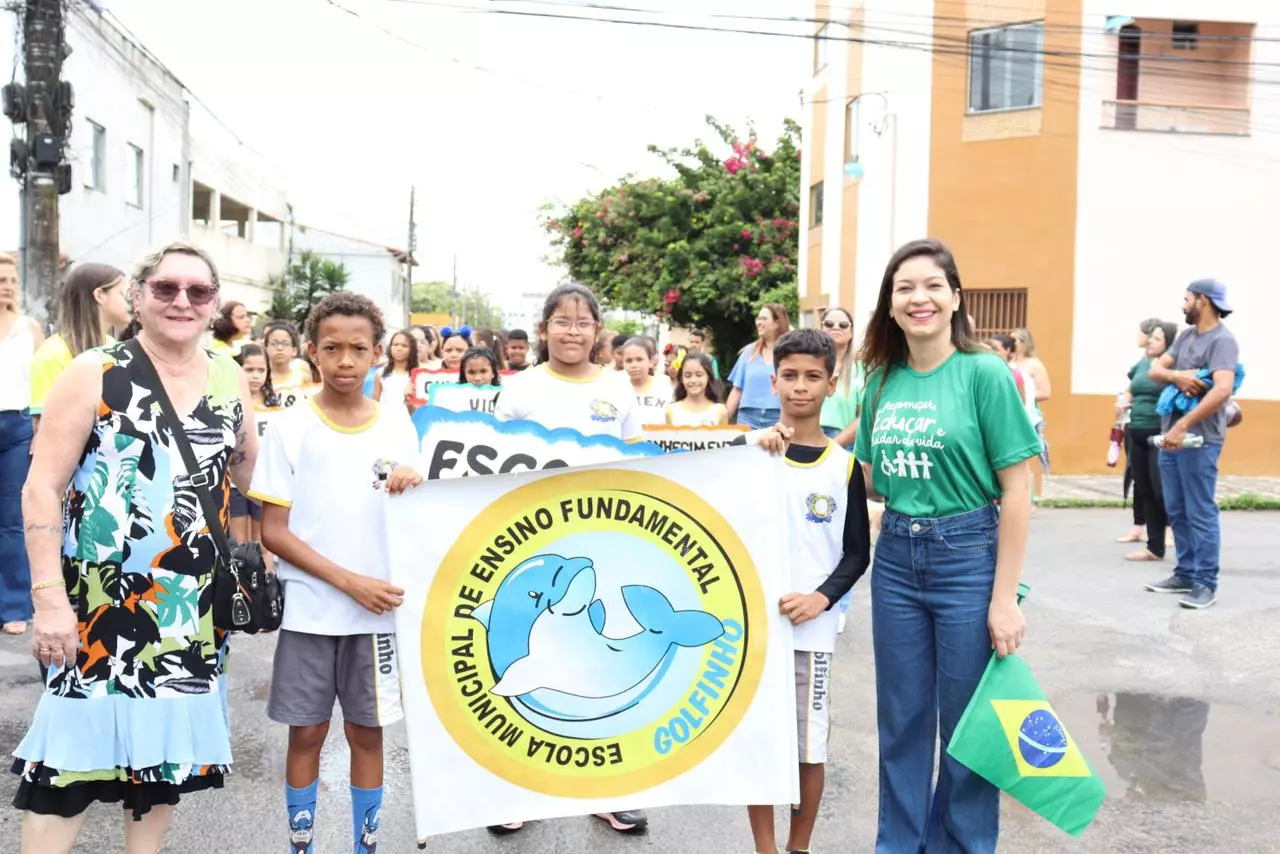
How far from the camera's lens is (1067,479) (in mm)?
16172

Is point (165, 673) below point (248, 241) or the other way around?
below

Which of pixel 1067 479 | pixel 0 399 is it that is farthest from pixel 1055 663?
pixel 1067 479

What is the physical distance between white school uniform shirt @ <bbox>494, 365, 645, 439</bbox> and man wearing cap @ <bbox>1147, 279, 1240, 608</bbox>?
491 cm

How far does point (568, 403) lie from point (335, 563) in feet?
4.18

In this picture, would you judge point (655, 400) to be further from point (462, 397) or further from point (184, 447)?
point (184, 447)

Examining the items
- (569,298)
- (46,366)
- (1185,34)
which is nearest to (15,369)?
(46,366)

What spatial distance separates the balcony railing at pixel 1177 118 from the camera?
17.2m

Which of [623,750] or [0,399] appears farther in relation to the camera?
[0,399]

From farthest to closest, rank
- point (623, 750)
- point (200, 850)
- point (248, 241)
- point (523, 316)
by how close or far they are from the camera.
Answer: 1. point (523, 316)
2. point (248, 241)
3. point (200, 850)
4. point (623, 750)

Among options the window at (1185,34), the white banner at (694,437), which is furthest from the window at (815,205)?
the white banner at (694,437)

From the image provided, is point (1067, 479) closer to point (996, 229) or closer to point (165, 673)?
point (996, 229)

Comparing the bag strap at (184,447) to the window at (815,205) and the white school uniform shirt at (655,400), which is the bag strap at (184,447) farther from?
the window at (815,205)

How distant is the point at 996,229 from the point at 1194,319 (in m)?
9.94

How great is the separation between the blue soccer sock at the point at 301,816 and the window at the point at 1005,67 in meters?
16.4
